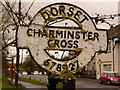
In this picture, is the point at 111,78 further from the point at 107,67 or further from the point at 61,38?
the point at 61,38

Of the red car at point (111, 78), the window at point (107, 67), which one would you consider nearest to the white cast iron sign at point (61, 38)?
the red car at point (111, 78)

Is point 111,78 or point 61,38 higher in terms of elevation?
point 61,38

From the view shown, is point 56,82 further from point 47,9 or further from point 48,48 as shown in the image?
point 47,9

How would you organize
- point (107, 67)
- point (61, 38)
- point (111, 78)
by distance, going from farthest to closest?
1. point (107, 67)
2. point (111, 78)
3. point (61, 38)

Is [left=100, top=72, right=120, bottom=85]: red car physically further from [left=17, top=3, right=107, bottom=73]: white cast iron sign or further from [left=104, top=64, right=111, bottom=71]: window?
[left=17, top=3, right=107, bottom=73]: white cast iron sign

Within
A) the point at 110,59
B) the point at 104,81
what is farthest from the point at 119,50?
the point at 104,81

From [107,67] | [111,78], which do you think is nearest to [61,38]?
[111,78]

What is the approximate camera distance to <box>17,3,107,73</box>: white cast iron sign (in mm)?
2922

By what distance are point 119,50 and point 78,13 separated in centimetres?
2462

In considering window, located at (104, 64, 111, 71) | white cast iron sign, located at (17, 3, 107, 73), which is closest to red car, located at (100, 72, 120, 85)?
window, located at (104, 64, 111, 71)

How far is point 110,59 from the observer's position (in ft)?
92.5

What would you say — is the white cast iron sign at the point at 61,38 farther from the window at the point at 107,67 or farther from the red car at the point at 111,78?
the window at the point at 107,67

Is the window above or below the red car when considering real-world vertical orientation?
above

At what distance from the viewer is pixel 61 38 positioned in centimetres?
302
